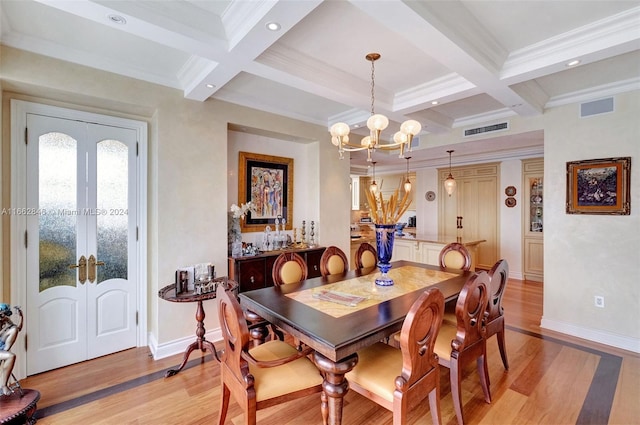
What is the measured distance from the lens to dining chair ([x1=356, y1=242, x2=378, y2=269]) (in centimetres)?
334

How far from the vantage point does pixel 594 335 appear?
3.31 meters

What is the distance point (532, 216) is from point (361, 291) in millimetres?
5523

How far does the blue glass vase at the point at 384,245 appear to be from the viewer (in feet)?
8.43

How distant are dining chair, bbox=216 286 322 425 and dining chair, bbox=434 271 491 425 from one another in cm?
98

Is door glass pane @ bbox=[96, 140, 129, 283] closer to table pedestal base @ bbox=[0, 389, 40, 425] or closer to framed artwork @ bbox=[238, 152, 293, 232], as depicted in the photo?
table pedestal base @ bbox=[0, 389, 40, 425]

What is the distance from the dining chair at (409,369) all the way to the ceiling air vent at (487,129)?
3.45 metres

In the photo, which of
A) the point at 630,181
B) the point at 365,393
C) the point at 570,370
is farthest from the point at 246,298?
the point at 630,181

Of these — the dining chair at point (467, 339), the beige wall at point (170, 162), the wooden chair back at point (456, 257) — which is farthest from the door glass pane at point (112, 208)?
the wooden chair back at point (456, 257)

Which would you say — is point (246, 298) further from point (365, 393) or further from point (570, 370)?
point (570, 370)

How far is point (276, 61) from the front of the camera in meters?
2.49

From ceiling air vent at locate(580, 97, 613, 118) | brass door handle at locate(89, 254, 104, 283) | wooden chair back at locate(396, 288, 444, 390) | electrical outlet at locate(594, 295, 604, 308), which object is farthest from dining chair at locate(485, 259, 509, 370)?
brass door handle at locate(89, 254, 104, 283)

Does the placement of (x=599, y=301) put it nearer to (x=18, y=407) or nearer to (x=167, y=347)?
(x=167, y=347)

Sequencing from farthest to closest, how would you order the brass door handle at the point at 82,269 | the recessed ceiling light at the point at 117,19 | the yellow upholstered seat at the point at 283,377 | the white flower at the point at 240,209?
1. the white flower at the point at 240,209
2. the brass door handle at the point at 82,269
3. the recessed ceiling light at the point at 117,19
4. the yellow upholstered seat at the point at 283,377

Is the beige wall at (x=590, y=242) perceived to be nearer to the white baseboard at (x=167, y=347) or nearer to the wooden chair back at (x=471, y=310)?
the wooden chair back at (x=471, y=310)
